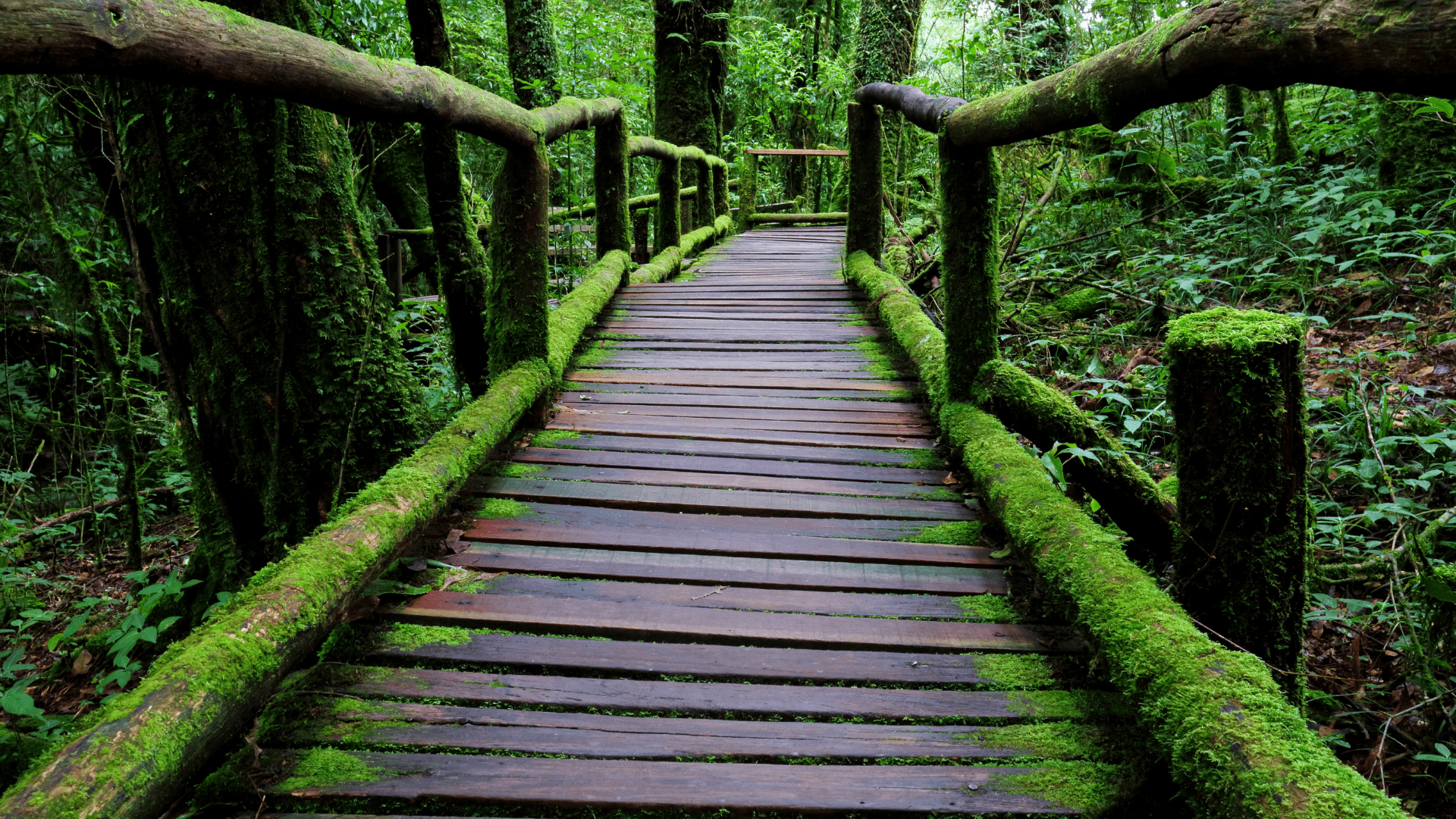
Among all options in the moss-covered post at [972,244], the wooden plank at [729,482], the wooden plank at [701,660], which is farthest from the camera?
the moss-covered post at [972,244]

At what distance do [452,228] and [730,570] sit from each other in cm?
321

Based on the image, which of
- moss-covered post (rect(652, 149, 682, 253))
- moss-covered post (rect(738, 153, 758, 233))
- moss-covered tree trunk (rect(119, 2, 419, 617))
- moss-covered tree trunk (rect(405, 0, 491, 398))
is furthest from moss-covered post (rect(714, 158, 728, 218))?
moss-covered tree trunk (rect(119, 2, 419, 617))

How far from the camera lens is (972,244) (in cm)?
323

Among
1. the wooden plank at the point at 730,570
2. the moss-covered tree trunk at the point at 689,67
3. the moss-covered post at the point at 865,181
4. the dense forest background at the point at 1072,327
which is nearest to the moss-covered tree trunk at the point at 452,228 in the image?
the dense forest background at the point at 1072,327

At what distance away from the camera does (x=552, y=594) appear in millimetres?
2371

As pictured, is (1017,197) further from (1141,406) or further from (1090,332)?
(1141,406)

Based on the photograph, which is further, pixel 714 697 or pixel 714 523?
pixel 714 523

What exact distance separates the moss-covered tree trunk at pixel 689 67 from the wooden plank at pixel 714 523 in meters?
8.42

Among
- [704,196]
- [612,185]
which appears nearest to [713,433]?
[612,185]

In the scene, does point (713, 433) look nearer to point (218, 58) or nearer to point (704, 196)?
point (218, 58)

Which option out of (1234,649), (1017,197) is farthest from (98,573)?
(1017,197)

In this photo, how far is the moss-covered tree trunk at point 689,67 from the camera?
10414mm

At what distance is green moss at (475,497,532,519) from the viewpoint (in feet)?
9.33

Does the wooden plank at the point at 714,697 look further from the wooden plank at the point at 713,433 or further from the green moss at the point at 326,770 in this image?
the wooden plank at the point at 713,433
